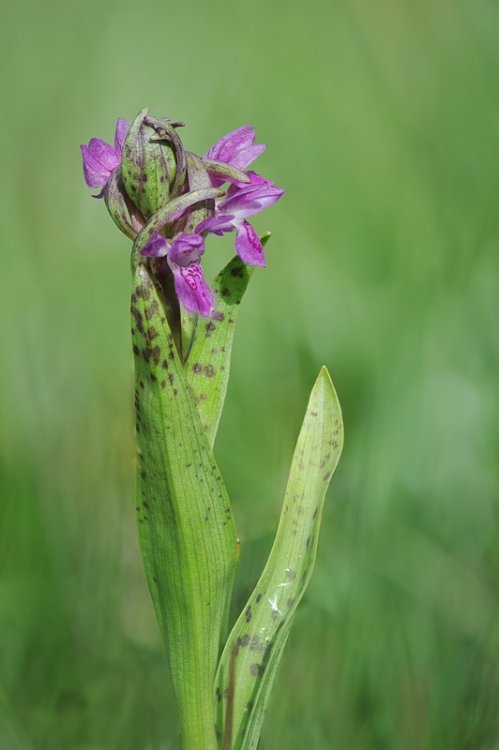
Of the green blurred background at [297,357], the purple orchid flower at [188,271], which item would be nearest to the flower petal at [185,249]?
the purple orchid flower at [188,271]

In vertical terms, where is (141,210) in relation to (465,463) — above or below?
above

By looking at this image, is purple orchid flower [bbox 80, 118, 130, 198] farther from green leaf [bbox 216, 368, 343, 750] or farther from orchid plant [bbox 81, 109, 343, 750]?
green leaf [bbox 216, 368, 343, 750]

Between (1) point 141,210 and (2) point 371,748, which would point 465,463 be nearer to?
(2) point 371,748

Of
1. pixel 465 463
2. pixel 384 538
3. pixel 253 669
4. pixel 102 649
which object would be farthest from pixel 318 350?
pixel 253 669

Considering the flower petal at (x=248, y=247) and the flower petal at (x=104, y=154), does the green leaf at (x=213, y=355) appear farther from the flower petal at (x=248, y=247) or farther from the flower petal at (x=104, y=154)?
the flower petal at (x=104, y=154)

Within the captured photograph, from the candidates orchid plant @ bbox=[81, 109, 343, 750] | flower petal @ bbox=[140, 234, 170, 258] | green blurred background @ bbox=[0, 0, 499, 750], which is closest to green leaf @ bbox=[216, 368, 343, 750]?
orchid plant @ bbox=[81, 109, 343, 750]

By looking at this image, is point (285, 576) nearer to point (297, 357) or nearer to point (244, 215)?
point (244, 215)
